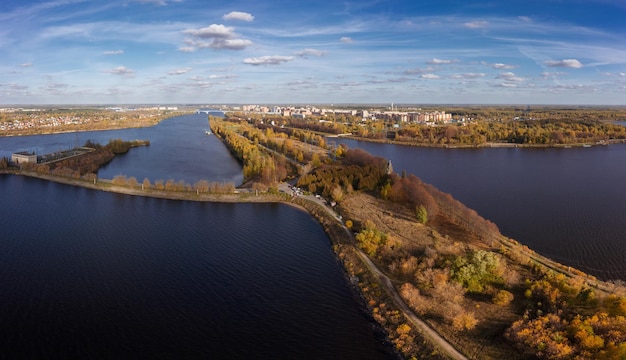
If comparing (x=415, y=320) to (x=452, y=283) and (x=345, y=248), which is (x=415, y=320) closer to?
(x=452, y=283)

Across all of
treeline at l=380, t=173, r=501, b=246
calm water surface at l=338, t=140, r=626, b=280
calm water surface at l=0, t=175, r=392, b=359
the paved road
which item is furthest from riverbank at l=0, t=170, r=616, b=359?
calm water surface at l=338, t=140, r=626, b=280

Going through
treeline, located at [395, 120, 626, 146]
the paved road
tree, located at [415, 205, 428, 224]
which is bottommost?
the paved road

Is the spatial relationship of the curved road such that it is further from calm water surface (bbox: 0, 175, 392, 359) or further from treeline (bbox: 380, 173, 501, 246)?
treeline (bbox: 380, 173, 501, 246)

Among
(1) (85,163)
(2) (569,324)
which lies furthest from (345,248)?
(1) (85,163)

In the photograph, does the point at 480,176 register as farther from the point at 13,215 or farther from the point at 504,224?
the point at 13,215

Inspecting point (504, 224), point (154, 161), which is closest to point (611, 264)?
point (504, 224)
